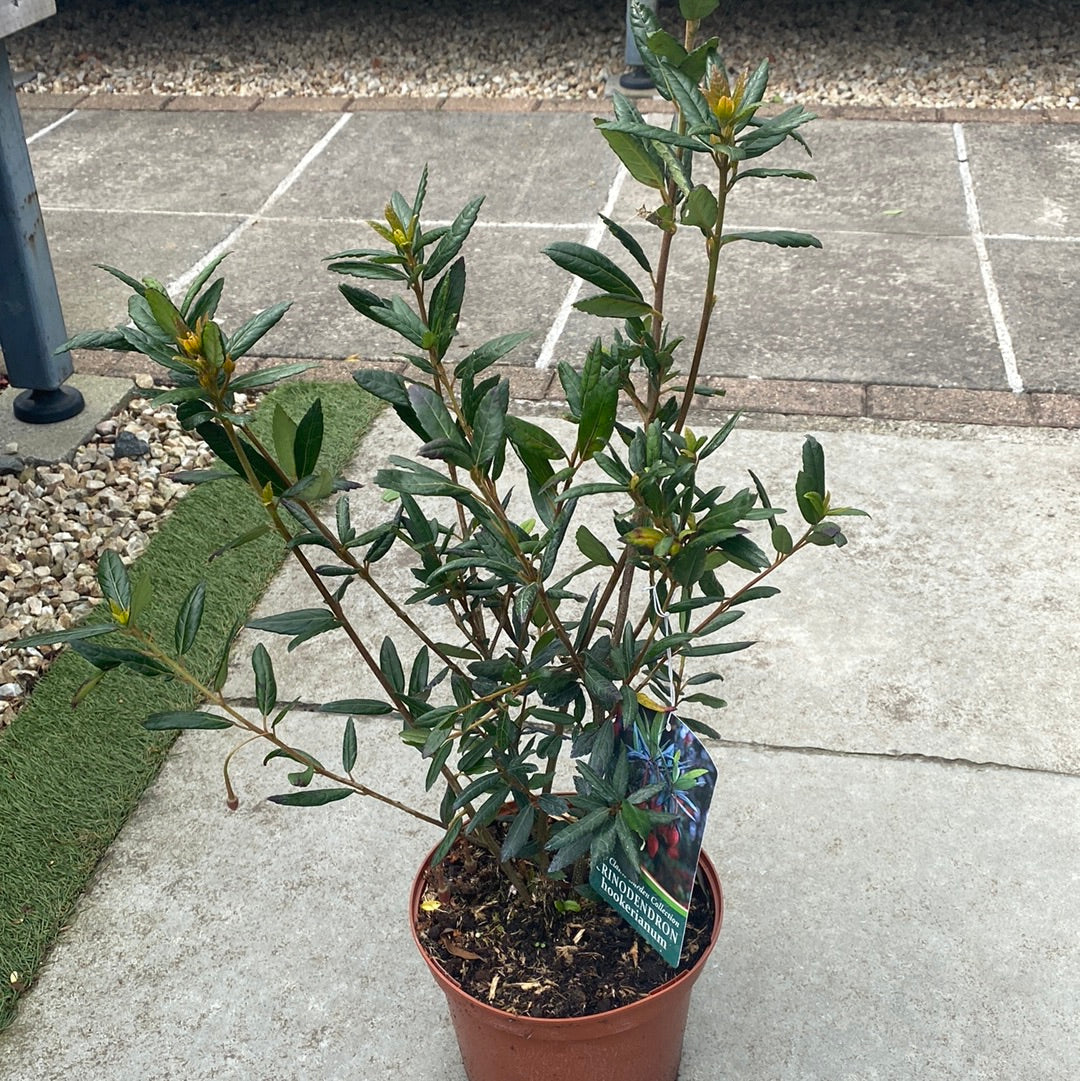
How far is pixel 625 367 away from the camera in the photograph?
1635 millimetres

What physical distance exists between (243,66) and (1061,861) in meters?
6.84

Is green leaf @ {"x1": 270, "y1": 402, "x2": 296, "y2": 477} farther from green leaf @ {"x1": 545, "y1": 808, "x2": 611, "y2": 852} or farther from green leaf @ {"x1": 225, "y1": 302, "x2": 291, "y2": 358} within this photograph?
green leaf @ {"x1": 545, "y1": 808, "x2": 611, "y2": 852}

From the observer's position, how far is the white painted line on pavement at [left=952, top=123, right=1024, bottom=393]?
434cm

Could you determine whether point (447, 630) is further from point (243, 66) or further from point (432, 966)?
point (243, 66)

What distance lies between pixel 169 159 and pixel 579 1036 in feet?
18.4

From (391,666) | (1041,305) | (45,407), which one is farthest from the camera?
(1041,305)

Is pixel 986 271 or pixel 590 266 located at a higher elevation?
pixel 590 266

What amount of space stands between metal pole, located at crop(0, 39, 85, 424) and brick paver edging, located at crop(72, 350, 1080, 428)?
2.73 feet

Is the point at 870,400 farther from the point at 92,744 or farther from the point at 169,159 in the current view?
the point at 169,159

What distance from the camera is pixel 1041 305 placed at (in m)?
4.72

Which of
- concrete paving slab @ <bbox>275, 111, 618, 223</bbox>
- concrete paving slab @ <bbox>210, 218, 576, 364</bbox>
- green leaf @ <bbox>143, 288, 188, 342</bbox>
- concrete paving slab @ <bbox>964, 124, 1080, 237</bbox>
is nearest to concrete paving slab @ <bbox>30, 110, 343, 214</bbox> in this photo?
concrete paving slab @ <bbox>275, 111, 618, 223</bbox>

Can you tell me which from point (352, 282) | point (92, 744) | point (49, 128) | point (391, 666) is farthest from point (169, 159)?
point (391, 666)

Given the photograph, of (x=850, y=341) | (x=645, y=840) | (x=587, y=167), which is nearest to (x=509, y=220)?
(x=587, y=167)

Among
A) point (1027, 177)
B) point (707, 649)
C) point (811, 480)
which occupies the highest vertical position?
point (811, 480)
